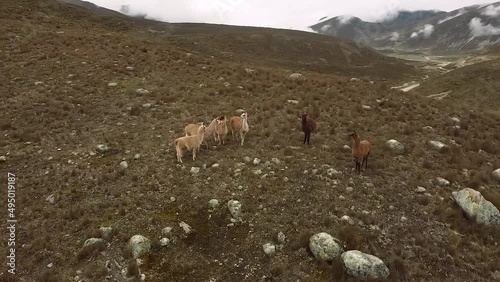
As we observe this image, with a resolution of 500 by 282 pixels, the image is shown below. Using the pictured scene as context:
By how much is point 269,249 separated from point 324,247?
1546 millimetres

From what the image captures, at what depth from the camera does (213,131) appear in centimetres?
1625

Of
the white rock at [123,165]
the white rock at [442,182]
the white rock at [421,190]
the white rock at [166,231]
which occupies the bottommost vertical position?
the white rock at [166,231]

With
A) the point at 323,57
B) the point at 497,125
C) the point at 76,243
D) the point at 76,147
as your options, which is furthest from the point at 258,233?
the point at 323,57

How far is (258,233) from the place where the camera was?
10.8 metres

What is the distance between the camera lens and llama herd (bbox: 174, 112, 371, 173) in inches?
552

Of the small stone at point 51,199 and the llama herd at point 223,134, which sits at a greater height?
the llama herd at point 223,134

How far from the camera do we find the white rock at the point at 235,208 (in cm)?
1135

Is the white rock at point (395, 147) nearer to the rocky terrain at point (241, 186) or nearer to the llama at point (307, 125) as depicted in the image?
Answer: the rocky terrain at point (241, 186)

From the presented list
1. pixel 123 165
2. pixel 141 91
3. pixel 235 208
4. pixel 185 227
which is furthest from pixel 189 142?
pixel 141 91

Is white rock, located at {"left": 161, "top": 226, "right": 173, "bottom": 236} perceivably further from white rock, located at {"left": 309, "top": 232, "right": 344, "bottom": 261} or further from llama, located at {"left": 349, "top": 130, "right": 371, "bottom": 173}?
llama, located at {"left": 349, "top": 130, "right": 371, "bottom": 173}

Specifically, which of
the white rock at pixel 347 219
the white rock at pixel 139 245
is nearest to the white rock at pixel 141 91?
the white rock at pixel 139 245

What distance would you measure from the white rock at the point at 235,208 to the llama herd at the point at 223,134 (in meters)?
3.58

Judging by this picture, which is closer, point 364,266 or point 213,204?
point 364,266

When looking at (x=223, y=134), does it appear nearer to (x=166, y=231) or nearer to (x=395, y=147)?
(x=166, y=231)
